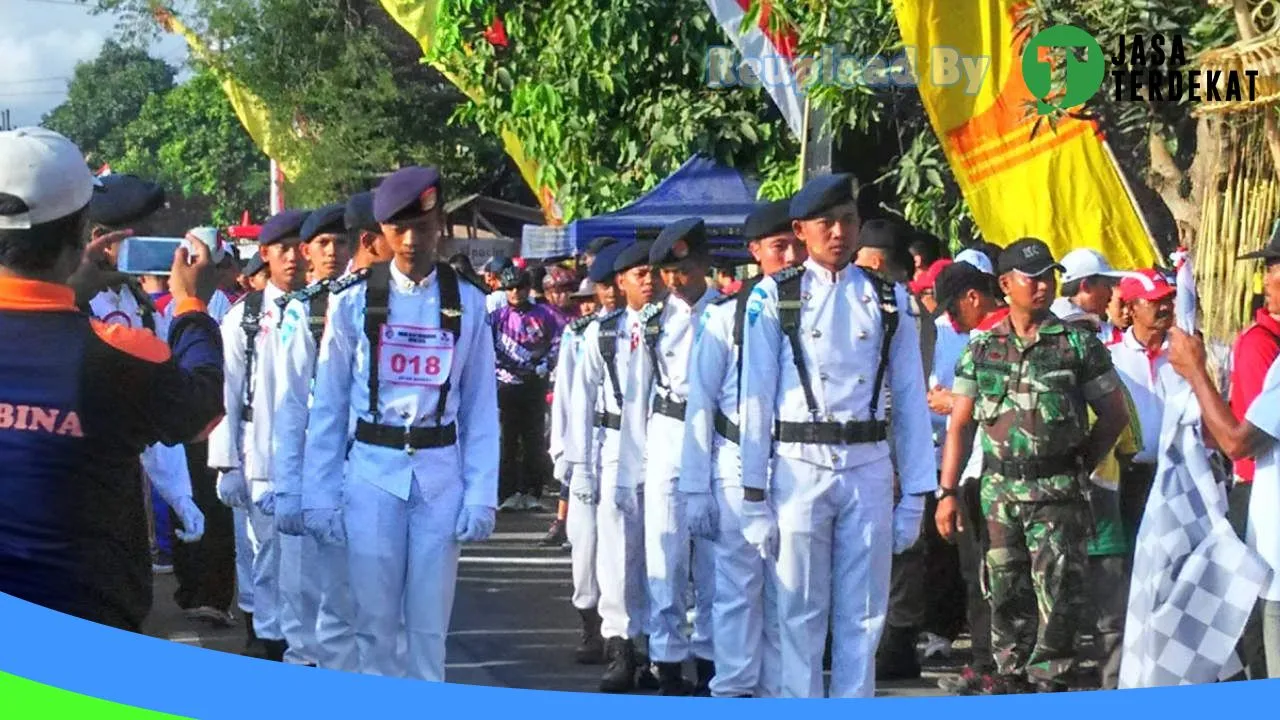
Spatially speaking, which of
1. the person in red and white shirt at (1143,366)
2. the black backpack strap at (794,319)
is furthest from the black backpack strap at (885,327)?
the person in red and white shirt at (1143,366)

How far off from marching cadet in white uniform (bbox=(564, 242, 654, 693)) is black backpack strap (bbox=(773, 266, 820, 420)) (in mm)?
1685

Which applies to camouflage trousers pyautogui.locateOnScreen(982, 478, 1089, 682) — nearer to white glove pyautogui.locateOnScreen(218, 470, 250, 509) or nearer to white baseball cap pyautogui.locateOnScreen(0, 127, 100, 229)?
white glove pyautogui.locateOnScreen(218, 470, 250, 509)

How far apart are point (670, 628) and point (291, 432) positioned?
1.82 meters

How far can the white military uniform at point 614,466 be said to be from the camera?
7230 millimetres

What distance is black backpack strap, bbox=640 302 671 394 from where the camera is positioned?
7109mm

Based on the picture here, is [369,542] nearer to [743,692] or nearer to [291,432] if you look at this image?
[291,432]

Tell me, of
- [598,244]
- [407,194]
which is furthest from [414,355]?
[598,244]

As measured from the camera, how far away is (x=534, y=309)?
1204 centimetres

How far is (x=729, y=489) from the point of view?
20.7ft

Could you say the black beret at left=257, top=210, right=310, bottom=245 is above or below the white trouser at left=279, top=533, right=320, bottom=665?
above

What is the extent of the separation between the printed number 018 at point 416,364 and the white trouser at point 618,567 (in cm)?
201

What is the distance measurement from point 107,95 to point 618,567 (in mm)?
2582

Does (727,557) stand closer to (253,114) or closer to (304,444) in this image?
(304,444)

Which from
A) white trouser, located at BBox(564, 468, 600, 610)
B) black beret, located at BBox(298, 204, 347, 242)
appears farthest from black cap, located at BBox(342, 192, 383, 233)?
white trouser, located at BBox(564, 468, 600, 610)
